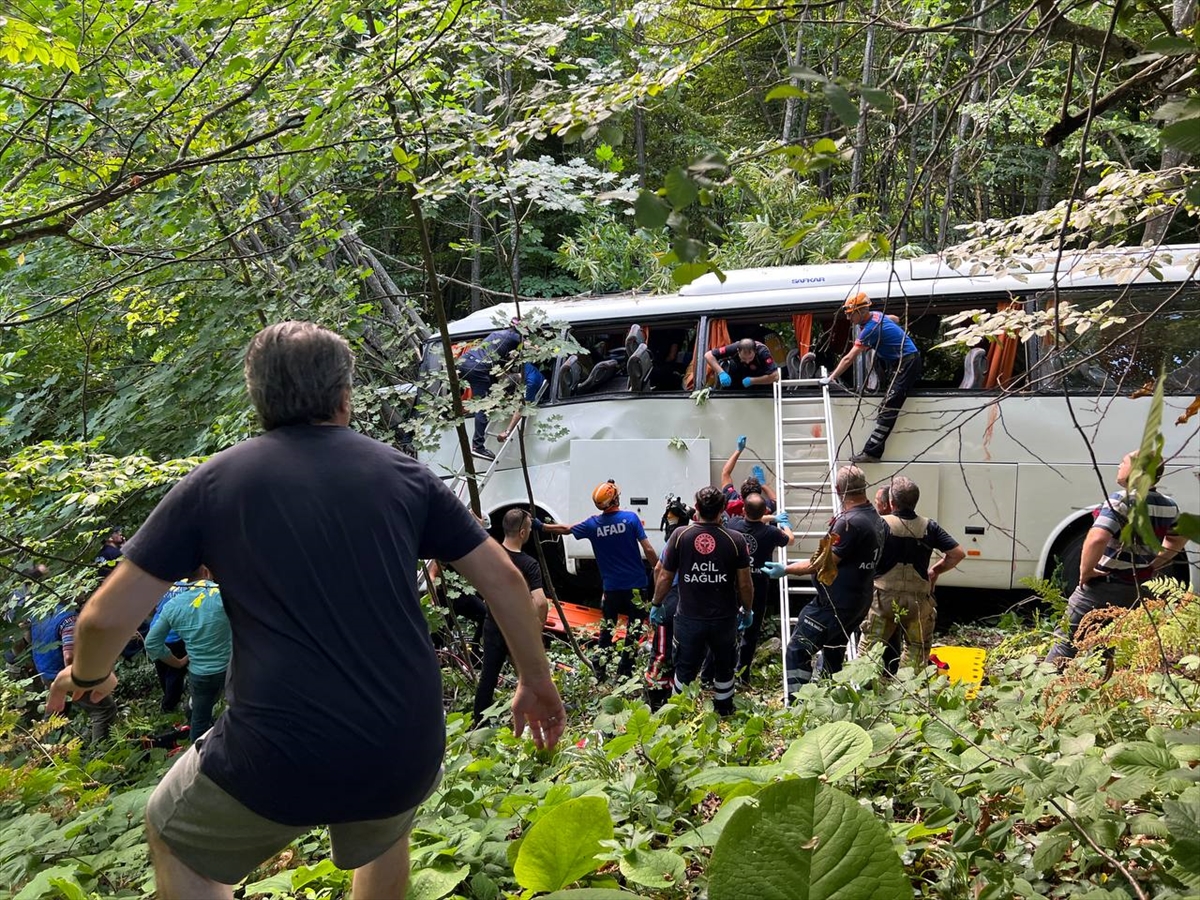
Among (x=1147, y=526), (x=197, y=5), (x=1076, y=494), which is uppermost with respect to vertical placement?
(x=197, y=5)

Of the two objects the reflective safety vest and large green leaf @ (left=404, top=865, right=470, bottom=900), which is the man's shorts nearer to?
large green leaf @ (left=404, top=865, right=470, bottom=900)

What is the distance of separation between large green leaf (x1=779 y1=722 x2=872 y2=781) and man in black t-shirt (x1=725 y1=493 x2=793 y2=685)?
3.91 meters

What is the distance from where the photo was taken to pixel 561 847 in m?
2.39

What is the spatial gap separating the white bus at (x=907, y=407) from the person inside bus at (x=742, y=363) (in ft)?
0.42

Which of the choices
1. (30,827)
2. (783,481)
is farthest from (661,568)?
(30,827)

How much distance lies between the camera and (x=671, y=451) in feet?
30.0

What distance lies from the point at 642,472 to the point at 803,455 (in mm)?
1572

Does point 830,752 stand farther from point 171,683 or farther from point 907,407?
point 171,683

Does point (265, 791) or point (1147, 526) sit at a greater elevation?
point (1147, 526)

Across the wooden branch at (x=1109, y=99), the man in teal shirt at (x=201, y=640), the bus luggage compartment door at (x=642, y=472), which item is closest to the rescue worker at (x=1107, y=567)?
the wooden branch at (x=1109, y=99)

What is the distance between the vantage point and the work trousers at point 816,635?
6.31 m

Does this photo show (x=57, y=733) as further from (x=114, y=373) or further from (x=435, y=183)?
(x=435, y=183)

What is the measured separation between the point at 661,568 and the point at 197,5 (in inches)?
169

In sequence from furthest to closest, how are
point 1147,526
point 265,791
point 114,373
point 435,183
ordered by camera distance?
1. point 114,373
2. point 435,183
3. point 265,791
4. point 1147,526
